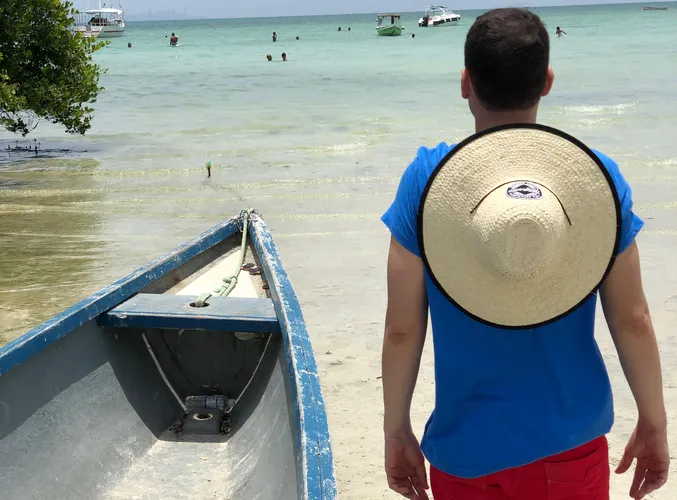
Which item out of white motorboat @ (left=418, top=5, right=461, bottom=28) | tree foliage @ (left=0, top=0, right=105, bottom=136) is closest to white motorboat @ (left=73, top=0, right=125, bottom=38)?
white motorboat @ (left=418, top=5, right=461, bottom=28)

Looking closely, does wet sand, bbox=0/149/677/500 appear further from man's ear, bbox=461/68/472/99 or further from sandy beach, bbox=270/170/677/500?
man's ear, bbox=461/68/472/99

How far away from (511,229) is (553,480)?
0.64 m

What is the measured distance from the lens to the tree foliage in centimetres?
1127

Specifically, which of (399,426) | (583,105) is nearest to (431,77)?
(583,105)

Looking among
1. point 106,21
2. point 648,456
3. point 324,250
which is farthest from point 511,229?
point 106,21

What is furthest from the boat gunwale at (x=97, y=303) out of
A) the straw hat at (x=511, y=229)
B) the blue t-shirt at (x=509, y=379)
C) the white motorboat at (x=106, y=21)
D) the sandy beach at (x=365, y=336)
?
the white motorboat at (x=106, y=21)

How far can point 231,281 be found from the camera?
203 inches

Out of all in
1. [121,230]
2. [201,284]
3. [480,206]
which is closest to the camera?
[480,206]

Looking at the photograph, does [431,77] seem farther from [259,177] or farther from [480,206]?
[480,206]

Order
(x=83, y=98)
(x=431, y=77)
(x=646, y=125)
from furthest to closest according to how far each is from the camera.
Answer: (x=431, y=77), (x=646, y=125), (x=83, y=98)

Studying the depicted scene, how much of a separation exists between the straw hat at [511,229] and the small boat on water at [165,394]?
125 cm

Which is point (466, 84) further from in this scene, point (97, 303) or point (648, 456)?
point (97, 303)

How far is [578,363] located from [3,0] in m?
11.2

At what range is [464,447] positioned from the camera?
1.91 meters
